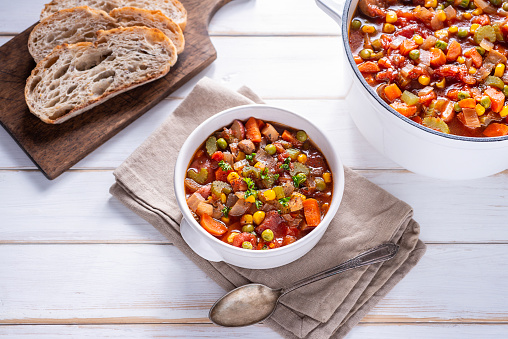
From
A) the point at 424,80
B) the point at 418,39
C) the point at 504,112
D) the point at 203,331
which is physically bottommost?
the point at 203,331

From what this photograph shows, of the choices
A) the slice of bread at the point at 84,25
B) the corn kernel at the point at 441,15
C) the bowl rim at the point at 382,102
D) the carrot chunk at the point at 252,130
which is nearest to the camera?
the bowl rim at the point at 382,102

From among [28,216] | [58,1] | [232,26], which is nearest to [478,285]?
[232,26]

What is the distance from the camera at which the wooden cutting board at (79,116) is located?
3018 millimetres

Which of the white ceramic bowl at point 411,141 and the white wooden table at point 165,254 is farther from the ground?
the white ceramic bowl at point 411,141

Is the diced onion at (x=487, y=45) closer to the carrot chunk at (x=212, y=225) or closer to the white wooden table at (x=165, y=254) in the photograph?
the white wooden table at (x=165, y=254)

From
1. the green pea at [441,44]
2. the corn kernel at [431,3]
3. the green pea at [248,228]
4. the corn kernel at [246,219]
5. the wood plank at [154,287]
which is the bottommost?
the wood plank at [154,287]

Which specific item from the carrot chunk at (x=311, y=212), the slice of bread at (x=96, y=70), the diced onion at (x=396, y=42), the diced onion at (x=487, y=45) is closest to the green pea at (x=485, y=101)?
the diced onion at (x=487, y=45)

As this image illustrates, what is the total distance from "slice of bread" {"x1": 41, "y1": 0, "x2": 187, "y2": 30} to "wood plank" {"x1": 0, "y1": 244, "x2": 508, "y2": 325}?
1.67m

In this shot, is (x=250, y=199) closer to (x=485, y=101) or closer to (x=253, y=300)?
(x=253, y=300)

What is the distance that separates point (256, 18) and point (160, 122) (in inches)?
41.7

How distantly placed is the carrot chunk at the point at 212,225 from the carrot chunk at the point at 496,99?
4.91ft

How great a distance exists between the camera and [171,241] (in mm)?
2756

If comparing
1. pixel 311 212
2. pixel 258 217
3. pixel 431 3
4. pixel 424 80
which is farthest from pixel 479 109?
pixel 258 217

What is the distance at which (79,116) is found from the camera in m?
3.17
